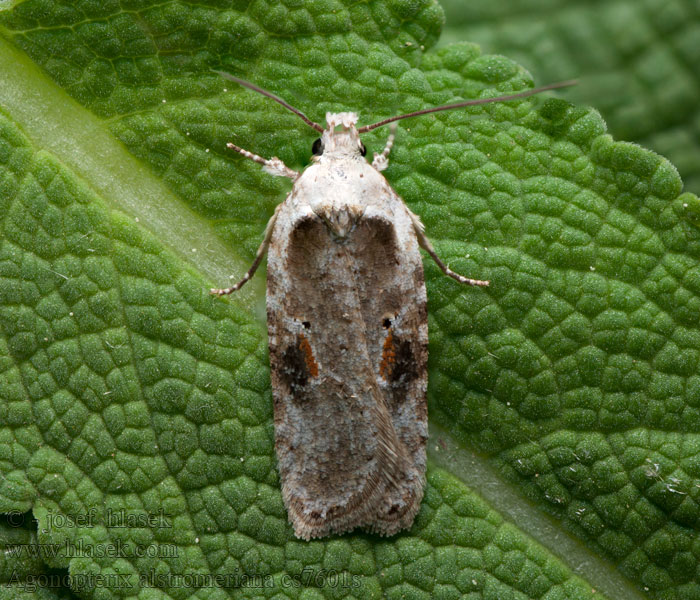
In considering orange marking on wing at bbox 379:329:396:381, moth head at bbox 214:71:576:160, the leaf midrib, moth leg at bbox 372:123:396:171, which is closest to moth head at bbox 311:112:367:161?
moth head at bbox 214:71:576:160

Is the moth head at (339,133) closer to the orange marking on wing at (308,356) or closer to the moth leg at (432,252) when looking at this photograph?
the moth leg at (432,252)

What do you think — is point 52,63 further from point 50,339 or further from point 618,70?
point 618,70

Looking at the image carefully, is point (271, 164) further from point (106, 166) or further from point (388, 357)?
point (388, 357)

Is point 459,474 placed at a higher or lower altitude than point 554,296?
lower

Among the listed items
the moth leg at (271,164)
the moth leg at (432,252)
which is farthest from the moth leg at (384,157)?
the moth leg at (271,164)

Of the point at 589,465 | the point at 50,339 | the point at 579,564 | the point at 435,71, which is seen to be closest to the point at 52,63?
the point at 50,339

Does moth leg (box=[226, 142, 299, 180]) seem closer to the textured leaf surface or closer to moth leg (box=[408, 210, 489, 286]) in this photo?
moth leg (box=[408, 210, 489, 286])

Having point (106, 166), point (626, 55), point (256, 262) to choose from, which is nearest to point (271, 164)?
point (256, 262)
